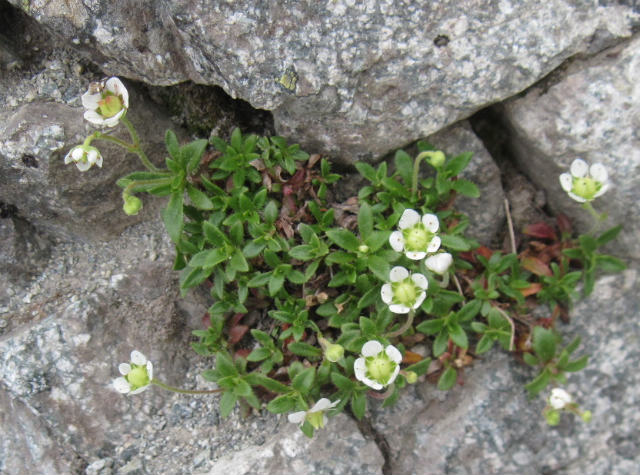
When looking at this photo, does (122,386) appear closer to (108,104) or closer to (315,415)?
(315,415)

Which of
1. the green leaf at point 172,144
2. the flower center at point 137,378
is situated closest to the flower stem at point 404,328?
the flower center at point 137,378

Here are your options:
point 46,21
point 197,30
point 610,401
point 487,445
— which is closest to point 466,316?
point 487,445

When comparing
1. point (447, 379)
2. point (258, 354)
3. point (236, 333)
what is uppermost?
point (236, 333)

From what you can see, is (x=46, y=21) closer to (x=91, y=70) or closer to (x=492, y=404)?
(x=91, y=70)

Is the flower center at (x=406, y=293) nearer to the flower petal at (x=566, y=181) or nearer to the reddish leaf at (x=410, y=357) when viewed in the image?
the reddish leaf at (x=410, y=357)

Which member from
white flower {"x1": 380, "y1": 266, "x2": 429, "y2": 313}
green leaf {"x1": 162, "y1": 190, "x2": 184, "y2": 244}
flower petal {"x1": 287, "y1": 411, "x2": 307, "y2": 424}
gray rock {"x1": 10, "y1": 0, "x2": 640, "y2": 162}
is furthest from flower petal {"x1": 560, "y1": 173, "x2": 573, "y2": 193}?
green leaf {"x1": 162, "y1": 190, "x2": 184, "y2": 244}

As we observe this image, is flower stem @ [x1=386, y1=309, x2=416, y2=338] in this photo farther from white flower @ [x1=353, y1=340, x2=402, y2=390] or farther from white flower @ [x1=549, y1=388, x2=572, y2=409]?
white flower @ [x1=549, y1=388, x2=572, y2=409]

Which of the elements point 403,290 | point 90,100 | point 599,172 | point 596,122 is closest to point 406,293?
point 403,290
